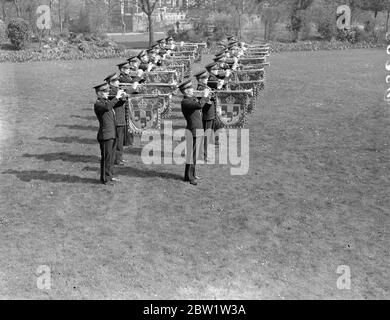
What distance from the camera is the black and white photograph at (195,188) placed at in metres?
7.44

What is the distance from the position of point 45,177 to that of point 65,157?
4.91 feet

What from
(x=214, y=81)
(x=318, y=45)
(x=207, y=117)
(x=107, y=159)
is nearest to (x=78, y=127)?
(x=214, y=81)

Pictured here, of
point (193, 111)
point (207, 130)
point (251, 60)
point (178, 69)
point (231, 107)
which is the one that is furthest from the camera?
point (251, 60)

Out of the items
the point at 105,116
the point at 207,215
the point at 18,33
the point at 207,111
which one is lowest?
the point at 207,215

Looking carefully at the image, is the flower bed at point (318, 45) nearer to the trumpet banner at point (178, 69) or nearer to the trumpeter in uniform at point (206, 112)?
the trumpet banner at point (178, 69)

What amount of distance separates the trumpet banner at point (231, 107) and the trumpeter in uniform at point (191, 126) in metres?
2.27

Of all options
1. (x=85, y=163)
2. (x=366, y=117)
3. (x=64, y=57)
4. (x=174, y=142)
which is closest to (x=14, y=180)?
(x=85, y=163)

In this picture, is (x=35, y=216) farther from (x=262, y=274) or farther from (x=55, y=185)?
(x=262, y=274)

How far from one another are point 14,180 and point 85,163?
1.81 metres

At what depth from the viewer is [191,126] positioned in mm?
11297

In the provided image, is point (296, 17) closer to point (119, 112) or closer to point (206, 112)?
point (206, 112)

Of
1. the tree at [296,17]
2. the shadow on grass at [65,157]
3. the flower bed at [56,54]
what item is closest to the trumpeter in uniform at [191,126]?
the shadow on grass at [65,157]

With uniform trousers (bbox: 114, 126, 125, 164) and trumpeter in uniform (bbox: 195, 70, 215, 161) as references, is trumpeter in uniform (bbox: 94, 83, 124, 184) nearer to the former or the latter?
uniform trousers (bbox: 114, 126, 125, 164)

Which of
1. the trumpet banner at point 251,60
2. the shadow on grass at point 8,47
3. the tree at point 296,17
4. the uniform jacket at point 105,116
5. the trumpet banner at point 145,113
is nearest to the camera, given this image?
the uniform jacket at point 105,116
